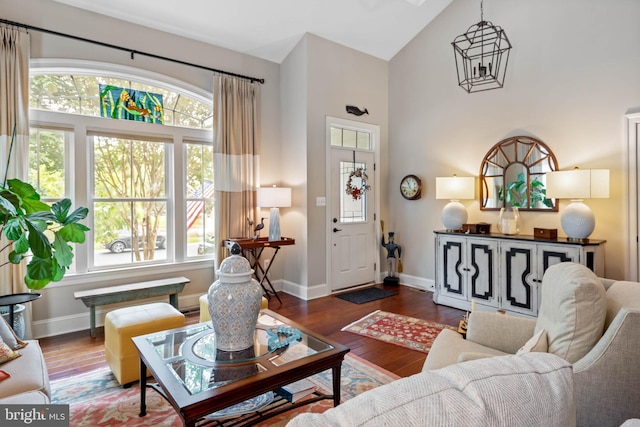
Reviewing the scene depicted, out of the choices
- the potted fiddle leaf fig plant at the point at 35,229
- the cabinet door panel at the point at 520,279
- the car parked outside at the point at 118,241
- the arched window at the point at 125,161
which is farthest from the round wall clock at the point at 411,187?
the potted fiddle leaf fig plant at the point at 35,229

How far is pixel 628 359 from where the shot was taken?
137 centimetres

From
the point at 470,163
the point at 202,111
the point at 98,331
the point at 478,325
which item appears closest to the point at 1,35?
the point at 202,111

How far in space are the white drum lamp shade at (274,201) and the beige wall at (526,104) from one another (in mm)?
1965

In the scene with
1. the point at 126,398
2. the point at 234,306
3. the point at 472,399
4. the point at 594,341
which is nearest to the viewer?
the point at 472,399

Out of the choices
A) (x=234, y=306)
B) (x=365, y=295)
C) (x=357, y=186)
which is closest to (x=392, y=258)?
(x=365, y=295)

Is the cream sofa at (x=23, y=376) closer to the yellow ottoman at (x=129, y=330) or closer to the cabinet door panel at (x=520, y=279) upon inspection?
the yellow ottoman at (x=129, y=330)

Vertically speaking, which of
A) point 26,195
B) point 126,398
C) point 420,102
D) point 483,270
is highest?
point 420,102

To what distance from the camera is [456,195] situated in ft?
15.1

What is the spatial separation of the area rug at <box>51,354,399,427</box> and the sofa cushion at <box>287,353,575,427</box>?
1774 millimetres

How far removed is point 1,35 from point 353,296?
4.64m

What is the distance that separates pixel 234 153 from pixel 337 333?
2.59m

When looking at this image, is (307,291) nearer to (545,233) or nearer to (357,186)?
(357,186)

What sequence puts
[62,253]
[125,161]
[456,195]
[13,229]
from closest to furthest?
1. [13,229]
2. [62,253]
3. [125,161]
4. [456,195]

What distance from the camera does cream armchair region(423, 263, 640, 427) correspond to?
1.38 metres
